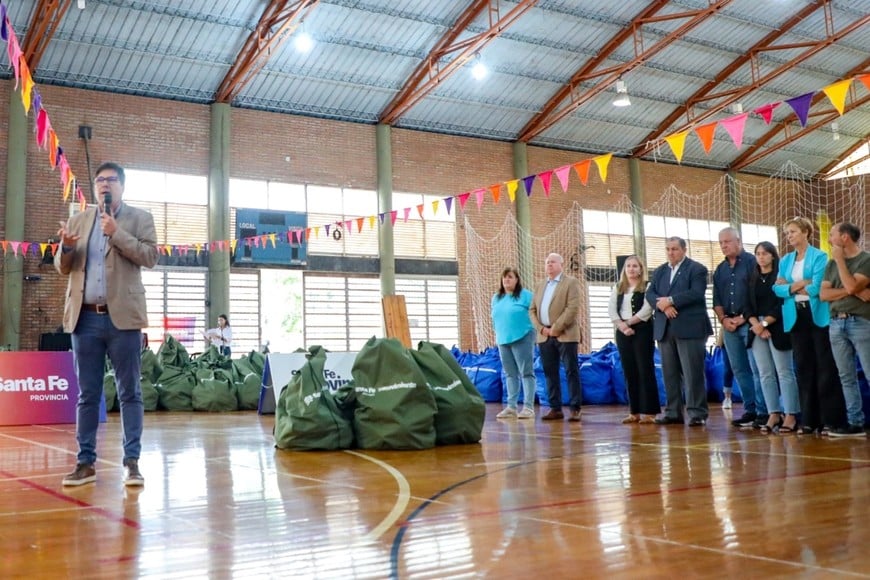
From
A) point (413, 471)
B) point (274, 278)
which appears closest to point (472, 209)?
point (274, 278)

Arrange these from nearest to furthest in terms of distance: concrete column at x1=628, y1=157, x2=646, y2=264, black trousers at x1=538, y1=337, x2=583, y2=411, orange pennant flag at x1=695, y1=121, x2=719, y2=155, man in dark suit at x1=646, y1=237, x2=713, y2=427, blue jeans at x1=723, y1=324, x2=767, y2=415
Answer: blue jeans at x1=723, y1=324, x2=767, y2=415 < man in dark suit at x1=646, y1=237, x2=713, y2=427 < black trousers at x1=538, y1=337, x2=583, y2=411 < orange pennant flag at x1=695, y1=121, x2=719, y2=155 < concrete column at x1=628, y1=157, x2=646, y2=264

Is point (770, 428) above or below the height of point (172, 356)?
below

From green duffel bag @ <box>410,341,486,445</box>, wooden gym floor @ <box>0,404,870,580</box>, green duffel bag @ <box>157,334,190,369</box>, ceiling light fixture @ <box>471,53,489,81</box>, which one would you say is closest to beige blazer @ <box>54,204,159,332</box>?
wooden gym floor @ <box>0,404,870,580</box>

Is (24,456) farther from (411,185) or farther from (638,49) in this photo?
(638,49)

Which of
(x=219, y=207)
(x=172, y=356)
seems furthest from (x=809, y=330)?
(x=219, y=207)

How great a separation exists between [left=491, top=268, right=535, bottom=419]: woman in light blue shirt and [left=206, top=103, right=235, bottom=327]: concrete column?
8.65 m

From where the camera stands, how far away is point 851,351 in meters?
4.68

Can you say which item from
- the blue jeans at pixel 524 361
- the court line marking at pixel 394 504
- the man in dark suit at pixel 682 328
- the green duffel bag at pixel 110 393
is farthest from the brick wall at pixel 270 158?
the court line marking at pixel 394 504

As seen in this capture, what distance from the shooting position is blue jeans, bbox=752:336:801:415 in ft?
16.7

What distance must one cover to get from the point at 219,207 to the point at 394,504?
12585 millimetres

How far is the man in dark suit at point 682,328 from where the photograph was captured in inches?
228

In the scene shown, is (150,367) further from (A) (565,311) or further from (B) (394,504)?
(B) (394,504)

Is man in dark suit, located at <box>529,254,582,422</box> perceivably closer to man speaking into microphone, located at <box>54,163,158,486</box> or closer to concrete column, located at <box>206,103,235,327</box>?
man speaking into microphone, located at <box>54,163,158,486</box>

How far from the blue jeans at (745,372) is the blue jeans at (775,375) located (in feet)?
0.80
